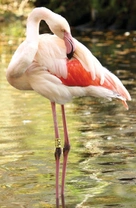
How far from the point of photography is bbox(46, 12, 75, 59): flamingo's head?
6250 millimetres

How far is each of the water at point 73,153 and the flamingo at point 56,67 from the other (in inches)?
12.4

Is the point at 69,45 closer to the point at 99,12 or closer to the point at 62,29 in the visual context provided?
the point at 62,29

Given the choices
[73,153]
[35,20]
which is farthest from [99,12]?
[35,20]

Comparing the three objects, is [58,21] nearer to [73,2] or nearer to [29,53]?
[29,53]

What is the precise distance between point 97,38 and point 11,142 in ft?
56.0

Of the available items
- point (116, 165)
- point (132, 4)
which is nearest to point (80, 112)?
point (116, 165)

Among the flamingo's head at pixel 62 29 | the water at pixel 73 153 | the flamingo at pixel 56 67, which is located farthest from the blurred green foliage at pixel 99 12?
the flamingo's head at pixel 62 29

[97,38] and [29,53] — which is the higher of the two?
[29,53]

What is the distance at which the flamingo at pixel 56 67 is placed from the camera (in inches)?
247

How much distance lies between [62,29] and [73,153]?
2.02 metres

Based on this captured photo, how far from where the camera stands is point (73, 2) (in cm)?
3366

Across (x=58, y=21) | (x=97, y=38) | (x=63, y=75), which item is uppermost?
(x=58, y=21)

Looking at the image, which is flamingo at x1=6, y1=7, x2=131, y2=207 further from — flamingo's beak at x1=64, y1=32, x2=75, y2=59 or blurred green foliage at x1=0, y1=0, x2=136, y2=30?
blurred green foliage at x1=0, y1=0, x2=136, y2=30

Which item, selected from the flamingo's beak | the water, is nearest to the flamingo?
the flamingo's beak
